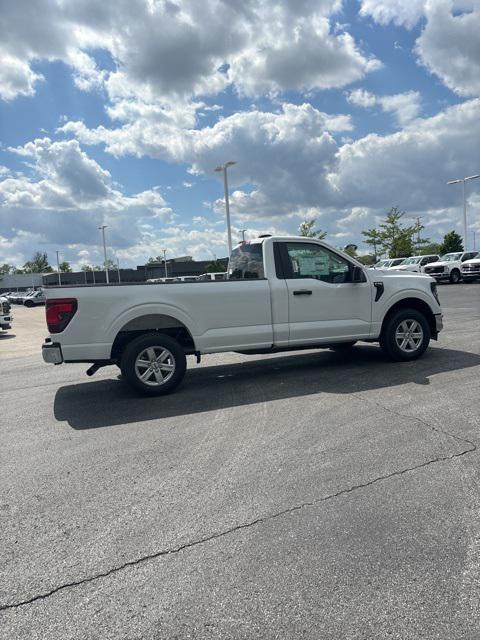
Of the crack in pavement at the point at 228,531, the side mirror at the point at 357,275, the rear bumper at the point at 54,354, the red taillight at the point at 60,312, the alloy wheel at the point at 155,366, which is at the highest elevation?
the side mirror at the point at 357,275

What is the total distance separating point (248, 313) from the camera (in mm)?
6469

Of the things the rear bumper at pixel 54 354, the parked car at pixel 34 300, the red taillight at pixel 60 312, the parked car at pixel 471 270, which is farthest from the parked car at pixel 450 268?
the parked car at pixel 34 300

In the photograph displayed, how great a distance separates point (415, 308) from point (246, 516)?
221 inches

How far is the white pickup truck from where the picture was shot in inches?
229

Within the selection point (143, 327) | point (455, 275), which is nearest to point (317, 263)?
point (143, 327)

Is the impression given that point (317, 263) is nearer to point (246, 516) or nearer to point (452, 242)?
Result: point (246, 516)

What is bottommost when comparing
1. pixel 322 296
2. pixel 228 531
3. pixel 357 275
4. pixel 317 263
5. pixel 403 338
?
pixel 228 531

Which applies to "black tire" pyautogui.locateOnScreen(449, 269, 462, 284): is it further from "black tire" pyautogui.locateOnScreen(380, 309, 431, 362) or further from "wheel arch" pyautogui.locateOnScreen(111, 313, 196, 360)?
"wheel arch" pyautogui.locateOnScreen(111, 313, 196, 360)

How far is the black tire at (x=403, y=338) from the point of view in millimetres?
7367

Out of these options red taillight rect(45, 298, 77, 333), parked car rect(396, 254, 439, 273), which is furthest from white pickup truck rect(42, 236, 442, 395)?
→ parked car rect(396, 254, 439, 273)

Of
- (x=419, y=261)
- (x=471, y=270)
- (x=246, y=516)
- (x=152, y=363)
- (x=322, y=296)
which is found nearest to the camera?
(x=246, y=516)

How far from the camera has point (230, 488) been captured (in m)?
3.46

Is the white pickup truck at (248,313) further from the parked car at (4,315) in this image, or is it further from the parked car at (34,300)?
the parked car at (34,300)

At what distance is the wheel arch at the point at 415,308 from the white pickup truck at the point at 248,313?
A: 0.05 ft
